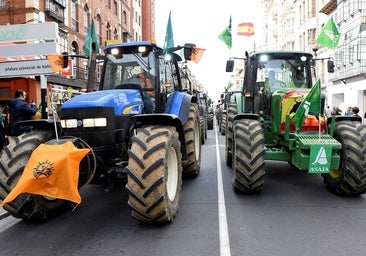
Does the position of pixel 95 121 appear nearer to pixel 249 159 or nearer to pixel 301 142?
pixel 249 159

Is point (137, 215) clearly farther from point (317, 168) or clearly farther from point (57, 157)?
point (317, 168)

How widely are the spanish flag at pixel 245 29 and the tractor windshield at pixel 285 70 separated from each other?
403 inches

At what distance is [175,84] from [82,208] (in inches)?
125

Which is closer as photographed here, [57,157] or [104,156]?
[57,157]

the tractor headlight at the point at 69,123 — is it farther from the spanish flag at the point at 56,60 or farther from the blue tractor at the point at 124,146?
the spanish flag at the point at 56,60

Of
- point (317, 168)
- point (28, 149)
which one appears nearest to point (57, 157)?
point (28, 149)

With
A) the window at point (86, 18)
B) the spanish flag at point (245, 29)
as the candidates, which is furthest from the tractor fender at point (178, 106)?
the window at point (86, 18)

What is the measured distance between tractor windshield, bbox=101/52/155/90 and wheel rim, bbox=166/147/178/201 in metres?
1.44

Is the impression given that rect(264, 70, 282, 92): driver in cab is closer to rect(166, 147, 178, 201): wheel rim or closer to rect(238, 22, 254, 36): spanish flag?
rect(166, 147, 178, 201): wheel rim

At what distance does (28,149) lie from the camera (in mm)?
5227

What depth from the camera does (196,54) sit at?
21.9 ft

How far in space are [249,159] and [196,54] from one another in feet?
6.35

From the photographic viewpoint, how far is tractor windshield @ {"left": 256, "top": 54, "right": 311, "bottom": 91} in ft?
27.8

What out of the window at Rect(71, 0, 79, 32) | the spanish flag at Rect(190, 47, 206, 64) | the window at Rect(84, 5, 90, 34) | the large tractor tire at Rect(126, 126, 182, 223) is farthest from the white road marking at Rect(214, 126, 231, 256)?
the window at Rect(84, 5, 90, 34)
